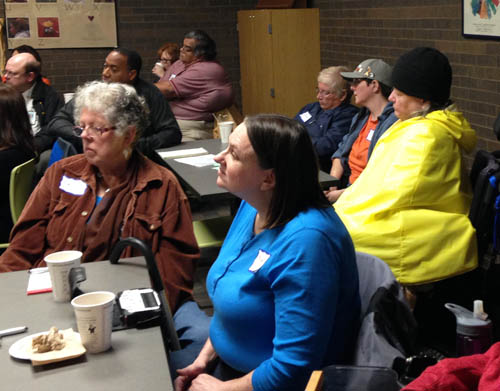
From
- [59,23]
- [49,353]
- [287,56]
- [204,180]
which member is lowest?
[204,180]

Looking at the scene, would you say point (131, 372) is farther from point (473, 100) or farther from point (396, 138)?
point (473, 100)

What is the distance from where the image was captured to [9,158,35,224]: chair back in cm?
373

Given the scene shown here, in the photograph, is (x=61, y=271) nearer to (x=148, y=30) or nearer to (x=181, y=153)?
(x=181, y=153)

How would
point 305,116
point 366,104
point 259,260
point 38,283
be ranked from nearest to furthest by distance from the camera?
1. point 259,260
2. point 38,283
3. point 366,104
4. point 305,116

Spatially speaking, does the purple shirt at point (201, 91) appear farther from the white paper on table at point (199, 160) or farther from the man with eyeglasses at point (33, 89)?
the white paper on table at point (199, 160)

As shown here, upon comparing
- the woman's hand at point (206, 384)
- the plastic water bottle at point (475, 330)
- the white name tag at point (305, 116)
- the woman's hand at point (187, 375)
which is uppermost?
the white name tag at point (305, 116)

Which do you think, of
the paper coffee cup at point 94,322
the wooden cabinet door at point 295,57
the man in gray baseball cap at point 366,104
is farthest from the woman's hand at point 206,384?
the wooden cabinet door at point 295,57

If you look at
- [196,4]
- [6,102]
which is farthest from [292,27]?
[6,102]

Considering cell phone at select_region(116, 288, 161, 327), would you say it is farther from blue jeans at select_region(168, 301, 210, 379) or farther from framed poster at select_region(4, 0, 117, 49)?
framed poster at select_region(4, 0, 117, 49)

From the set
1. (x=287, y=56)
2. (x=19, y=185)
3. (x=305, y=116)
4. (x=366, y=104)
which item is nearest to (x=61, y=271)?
(x=19, y=185)

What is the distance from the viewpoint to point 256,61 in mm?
8180

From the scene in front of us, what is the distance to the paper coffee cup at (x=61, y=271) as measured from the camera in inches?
81.9

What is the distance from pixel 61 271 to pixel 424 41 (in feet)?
14.0

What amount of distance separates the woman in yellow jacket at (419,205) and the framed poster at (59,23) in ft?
20.4
